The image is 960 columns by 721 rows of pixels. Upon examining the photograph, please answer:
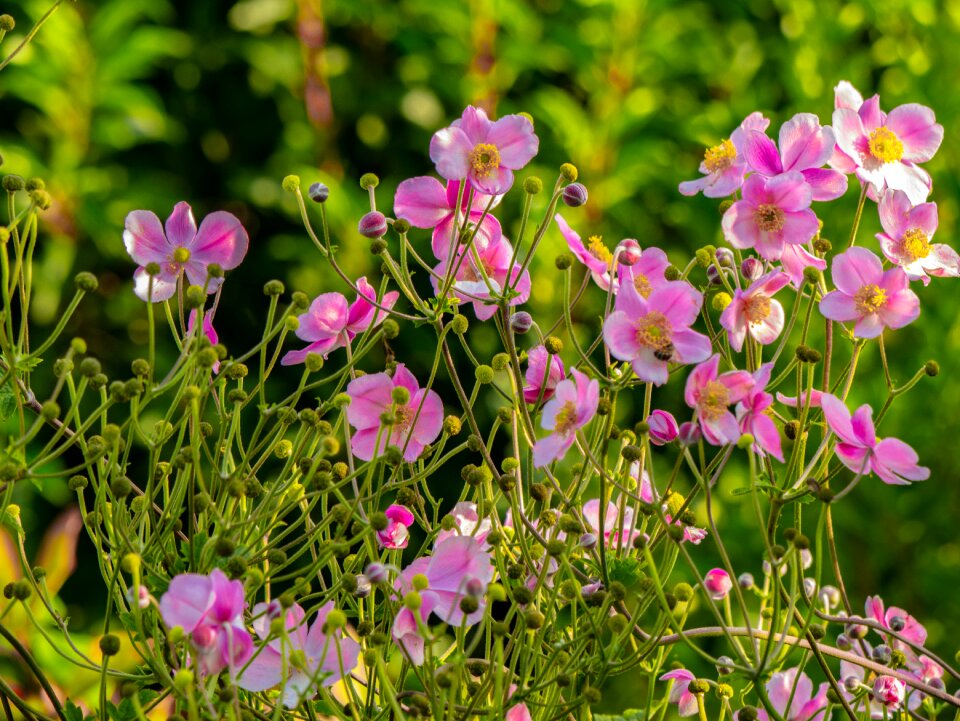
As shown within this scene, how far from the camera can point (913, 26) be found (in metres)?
2.25

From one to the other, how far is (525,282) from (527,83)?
1572mm

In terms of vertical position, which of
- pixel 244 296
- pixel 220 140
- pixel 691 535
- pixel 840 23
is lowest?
pixel 244 296

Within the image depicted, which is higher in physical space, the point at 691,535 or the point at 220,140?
the point at 691,535

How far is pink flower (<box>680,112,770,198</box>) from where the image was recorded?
75 cm

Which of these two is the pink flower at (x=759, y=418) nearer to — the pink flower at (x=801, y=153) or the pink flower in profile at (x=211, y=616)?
the pink flower at (x=801, y=153)

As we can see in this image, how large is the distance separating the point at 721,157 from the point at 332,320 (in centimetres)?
26

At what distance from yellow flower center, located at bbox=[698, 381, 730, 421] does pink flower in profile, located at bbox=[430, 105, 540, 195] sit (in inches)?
6.4

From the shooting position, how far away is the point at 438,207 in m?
0.73

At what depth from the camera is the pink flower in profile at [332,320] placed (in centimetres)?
74

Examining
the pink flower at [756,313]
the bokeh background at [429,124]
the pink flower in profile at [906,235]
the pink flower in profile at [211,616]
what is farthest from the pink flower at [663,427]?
the bokeh background at [429,124]

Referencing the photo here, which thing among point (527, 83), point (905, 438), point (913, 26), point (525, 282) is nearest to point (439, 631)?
point (525, 282)

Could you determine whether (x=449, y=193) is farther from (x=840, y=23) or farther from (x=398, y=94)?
(x=840, y=23)

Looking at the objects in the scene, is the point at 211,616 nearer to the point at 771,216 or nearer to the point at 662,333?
the point at 662,333

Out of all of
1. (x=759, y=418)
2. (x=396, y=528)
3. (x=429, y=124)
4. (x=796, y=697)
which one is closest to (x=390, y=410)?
(x=396, y=528)
